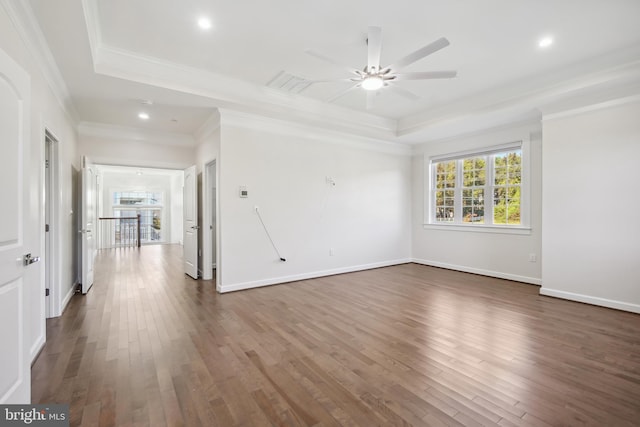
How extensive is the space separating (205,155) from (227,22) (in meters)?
2.76

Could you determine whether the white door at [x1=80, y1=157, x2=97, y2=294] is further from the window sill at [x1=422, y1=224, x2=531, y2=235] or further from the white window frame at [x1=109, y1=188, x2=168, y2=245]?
the white window frame at [x1=109, y1=188, x2=168, y2=245]

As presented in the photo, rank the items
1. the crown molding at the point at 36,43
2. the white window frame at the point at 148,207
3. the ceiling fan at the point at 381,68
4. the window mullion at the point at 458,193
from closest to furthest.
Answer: the crown molding at the point at 36,43 < the ceiling fan at the point at 381,68 < the window mullion at the point at 458,193 < the white window frame at the point at 148,207

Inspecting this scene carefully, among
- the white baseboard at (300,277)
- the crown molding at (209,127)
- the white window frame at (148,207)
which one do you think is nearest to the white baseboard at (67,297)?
the white baseboard at (300,277)

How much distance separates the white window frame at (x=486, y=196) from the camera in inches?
193

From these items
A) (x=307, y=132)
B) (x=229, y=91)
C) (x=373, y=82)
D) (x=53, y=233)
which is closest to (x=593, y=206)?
(x=373, y=82)

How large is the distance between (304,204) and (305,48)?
255cm

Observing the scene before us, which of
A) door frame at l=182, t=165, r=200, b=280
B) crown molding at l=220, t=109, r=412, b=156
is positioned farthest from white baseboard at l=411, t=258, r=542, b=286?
door frame at l=182, t=165, r=200, b=280

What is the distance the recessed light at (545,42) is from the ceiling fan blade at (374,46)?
71.9 inches

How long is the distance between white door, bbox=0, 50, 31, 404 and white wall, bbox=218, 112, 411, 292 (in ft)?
8.47

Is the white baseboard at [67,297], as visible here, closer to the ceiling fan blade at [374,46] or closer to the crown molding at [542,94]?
the ceiling fan blade at [374,46]

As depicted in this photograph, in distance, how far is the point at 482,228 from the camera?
551cm

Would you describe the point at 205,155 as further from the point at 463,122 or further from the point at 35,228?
the point at 463,122

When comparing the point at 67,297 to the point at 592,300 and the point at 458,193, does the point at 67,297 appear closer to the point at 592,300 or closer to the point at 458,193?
the point at 458,193

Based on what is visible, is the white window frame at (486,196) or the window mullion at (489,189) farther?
the window mullion at (489,189)
